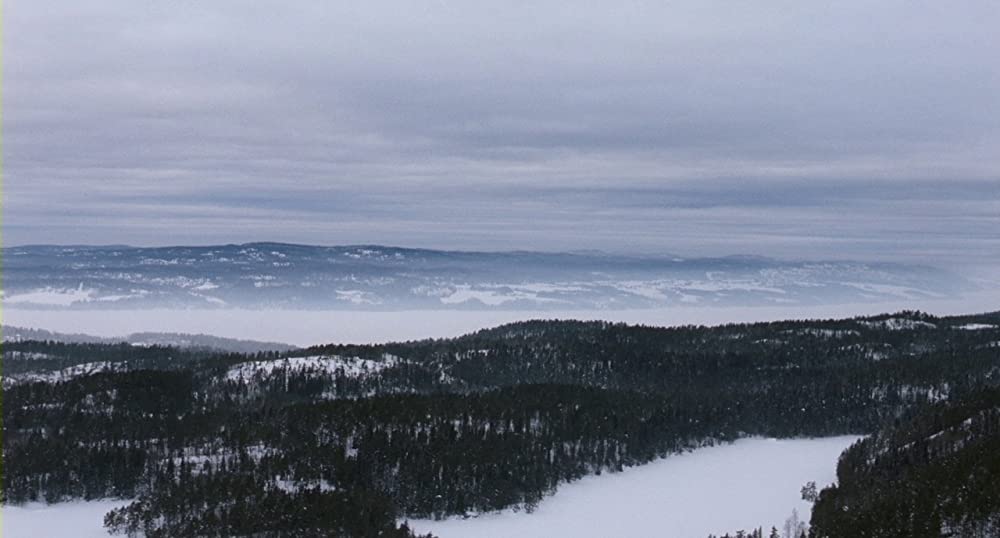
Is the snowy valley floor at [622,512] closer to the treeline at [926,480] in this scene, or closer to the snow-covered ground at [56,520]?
the snow-covered ground at [56,520]

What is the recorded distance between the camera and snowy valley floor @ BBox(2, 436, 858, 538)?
15162cm

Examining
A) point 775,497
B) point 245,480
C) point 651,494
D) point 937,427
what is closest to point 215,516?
point 245,480

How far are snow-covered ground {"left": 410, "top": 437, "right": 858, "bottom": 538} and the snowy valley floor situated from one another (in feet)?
0.53

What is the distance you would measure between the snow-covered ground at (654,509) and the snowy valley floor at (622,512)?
0.53 feet

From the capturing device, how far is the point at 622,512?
16750 cm

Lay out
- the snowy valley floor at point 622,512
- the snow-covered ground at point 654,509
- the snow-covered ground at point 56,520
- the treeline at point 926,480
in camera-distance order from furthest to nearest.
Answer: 1. the snow-covered ground at point 654,509
2. the snowy valley floor at point 622,512
3. the snow-covered ground at point 56,520
4. the treeline at point 926,480


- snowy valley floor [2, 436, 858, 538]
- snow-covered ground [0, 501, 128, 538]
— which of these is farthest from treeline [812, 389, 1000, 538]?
snow-covered ground [0, 501, 128, 538]

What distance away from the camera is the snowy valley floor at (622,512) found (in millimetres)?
151625

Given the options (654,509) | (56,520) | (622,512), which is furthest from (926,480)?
(56,520)

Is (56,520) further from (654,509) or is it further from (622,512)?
(654,509)

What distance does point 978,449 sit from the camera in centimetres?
13675

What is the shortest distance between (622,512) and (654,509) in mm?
6539

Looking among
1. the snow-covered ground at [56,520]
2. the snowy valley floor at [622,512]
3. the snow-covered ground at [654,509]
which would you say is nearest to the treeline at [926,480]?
the snow-covered ground at [654,509]

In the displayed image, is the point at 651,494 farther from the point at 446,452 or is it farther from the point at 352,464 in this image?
the point at 352,464
